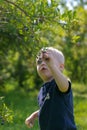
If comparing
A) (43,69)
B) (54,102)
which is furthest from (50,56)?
(54,102)

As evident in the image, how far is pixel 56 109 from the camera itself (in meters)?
4.94

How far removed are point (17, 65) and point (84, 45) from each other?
186 inches

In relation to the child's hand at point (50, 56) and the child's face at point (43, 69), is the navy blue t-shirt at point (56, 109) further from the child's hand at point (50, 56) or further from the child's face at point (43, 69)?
the child's hand at point (50, 56)

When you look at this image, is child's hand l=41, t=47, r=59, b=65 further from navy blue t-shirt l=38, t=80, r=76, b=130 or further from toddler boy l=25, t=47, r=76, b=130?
navy blue t-shirt l=38, t=80, r=76, b=130

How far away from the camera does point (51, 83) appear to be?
4.94m

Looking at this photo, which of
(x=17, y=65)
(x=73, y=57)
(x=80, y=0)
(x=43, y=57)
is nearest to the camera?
(x=43, y=57)

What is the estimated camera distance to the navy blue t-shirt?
16.1 feet

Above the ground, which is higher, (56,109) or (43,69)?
(43,69)

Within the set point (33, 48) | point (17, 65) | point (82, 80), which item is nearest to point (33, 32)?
point (33, 48)

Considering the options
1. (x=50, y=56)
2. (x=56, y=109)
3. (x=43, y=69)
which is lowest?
(x=56, y=109)

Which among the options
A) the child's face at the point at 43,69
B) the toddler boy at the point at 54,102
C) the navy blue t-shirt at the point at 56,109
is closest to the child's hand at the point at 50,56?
the toddler boy at the point at 54,102

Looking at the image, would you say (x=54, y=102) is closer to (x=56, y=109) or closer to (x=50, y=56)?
(x=56, y=109)

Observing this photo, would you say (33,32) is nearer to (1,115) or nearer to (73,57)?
(1,115)

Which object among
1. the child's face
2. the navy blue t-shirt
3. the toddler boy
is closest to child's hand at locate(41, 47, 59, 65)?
the toddler boy
